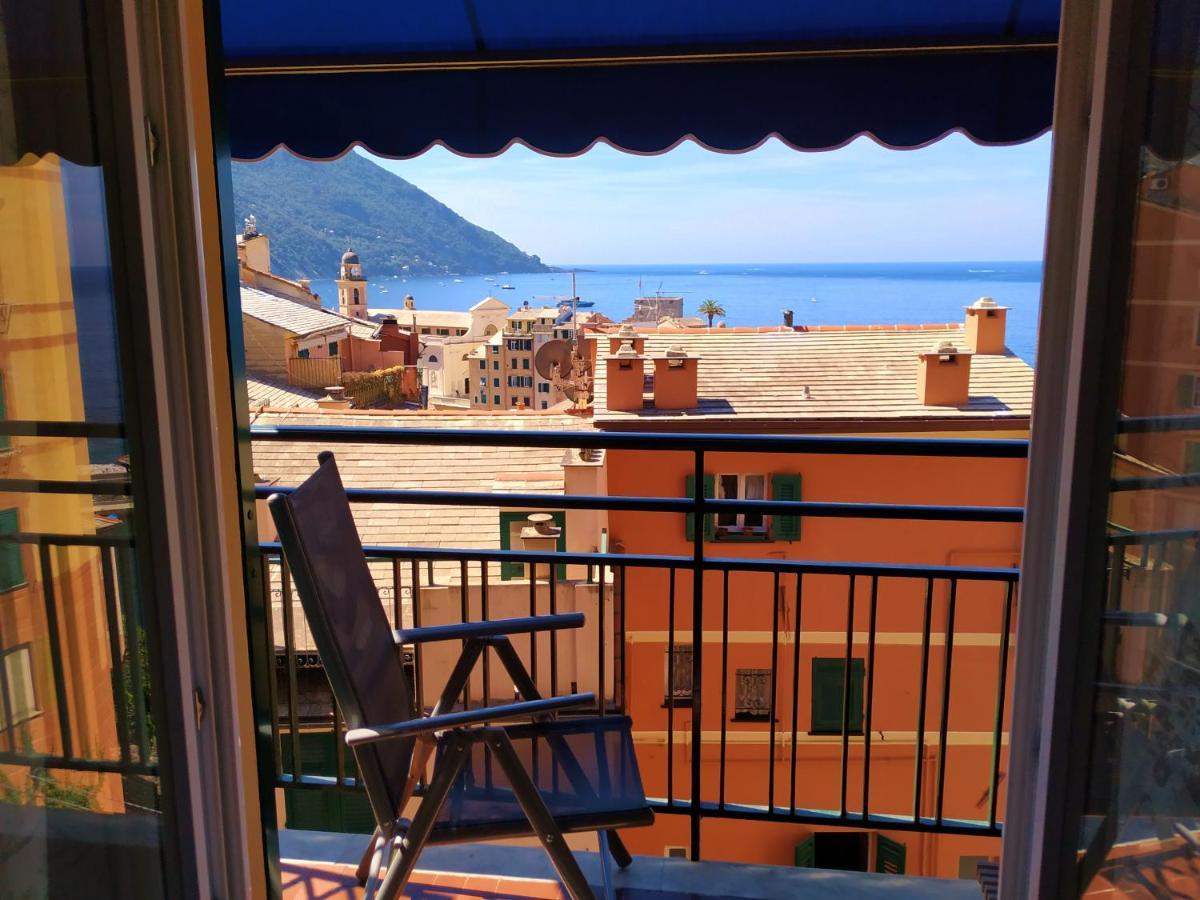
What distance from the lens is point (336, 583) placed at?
222cm

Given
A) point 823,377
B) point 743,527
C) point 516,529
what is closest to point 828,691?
point 743,527

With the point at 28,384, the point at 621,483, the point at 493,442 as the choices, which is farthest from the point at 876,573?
the point at 621,483

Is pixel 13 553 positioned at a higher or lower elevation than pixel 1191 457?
lower

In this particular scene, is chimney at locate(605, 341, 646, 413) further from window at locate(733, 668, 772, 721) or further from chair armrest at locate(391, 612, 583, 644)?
chair armrest at locate(391, 612, 583, 644)

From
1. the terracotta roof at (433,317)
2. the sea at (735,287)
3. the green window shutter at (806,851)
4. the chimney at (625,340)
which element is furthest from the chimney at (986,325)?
the terracotta roof at (433,317)

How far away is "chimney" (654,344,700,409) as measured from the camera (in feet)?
45.3

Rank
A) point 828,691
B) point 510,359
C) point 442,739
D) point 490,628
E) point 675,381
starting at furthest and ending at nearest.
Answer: point 510,359 < point 675,381 < point 828,691 < point 490,628 < point 442,739

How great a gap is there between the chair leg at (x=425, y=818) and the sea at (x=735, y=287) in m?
22.2

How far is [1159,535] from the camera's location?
1.18 meters

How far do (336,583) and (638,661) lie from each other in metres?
9.75

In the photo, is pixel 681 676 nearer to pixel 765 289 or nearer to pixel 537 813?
pixel 537 813

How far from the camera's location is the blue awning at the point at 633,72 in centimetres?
270

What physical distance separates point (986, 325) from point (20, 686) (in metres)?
15.5

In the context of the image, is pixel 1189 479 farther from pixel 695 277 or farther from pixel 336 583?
pixel 695 277
